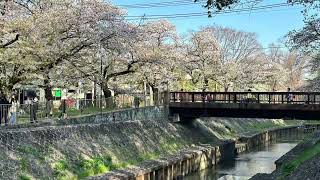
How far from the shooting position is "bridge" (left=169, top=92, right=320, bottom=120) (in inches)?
1393

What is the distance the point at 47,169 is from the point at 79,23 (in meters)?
10.5

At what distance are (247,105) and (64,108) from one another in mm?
14958

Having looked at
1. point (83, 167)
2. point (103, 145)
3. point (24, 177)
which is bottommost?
point (83, 167)

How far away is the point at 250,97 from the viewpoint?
128ft

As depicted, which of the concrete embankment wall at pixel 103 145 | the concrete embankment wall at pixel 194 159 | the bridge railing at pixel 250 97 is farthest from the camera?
the bridge railing at pixel 250 97

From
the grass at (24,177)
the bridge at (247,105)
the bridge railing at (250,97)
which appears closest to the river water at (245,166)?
the bridge at (247,105)

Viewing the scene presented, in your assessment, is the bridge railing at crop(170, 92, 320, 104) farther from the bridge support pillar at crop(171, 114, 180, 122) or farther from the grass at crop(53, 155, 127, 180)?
the grass at crop(53, 155, 127, 180)

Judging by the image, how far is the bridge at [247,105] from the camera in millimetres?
35375

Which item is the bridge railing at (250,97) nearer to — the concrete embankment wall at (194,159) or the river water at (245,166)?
the concrete embankment wall at (194,159)

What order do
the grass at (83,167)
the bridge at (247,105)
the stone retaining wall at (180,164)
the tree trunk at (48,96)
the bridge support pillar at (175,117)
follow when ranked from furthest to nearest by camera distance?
the bridge support pillar at (175,117)
the bridge at (247,105)
the tree trunk at (48,96)
the stone retaining wall at (180,164)
the grass at (83,167)

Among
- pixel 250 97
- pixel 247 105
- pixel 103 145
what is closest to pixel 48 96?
pixel 103 145

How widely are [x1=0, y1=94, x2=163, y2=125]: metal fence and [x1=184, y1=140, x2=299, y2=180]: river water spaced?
7.74 metres

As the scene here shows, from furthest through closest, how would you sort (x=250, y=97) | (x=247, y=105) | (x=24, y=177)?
1. (x=250, y=97)
2. (x=247, y=105)
3. (x=24, y=177)

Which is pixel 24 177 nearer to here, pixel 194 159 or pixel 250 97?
pixel 194 159
